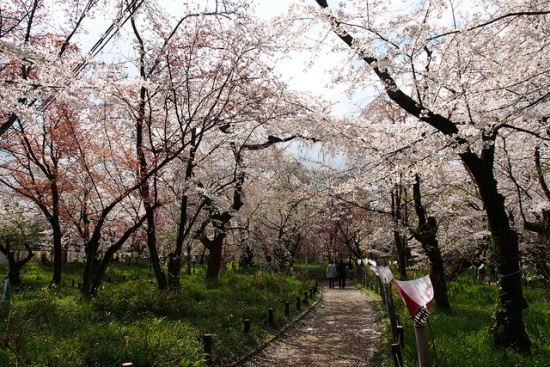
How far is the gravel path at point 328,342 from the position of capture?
Result: 263 inches

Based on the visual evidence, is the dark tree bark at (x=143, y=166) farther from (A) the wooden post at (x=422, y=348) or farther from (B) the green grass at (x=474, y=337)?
(A) the wooden post at (x=422, y=348)

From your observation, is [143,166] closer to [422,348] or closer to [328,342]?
[328,342]

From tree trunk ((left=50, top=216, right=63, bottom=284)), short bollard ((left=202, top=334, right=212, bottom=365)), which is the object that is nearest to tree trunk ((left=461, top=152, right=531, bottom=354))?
short bollard ((left=202, top=334, right=212, bottom=365))

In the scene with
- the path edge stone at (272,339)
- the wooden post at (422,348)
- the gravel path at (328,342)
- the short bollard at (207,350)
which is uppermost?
the wooden post at (422,348)

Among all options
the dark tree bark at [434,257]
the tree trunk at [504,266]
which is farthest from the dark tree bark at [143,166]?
the tree trunk at [504,266]

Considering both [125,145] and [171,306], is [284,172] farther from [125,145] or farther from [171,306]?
[171,306]

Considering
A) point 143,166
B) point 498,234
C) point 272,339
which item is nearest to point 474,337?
point 498,234

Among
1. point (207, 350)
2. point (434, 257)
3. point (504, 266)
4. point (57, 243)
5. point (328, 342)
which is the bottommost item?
point (328, 342)

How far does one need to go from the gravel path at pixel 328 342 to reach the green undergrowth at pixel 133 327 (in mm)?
412

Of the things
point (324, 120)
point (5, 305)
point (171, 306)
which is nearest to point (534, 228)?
point (324, 120)

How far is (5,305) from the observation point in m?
7.32

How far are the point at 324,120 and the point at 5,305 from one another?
8.14m

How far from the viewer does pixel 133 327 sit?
20.6ft

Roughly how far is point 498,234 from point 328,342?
14.2ft
